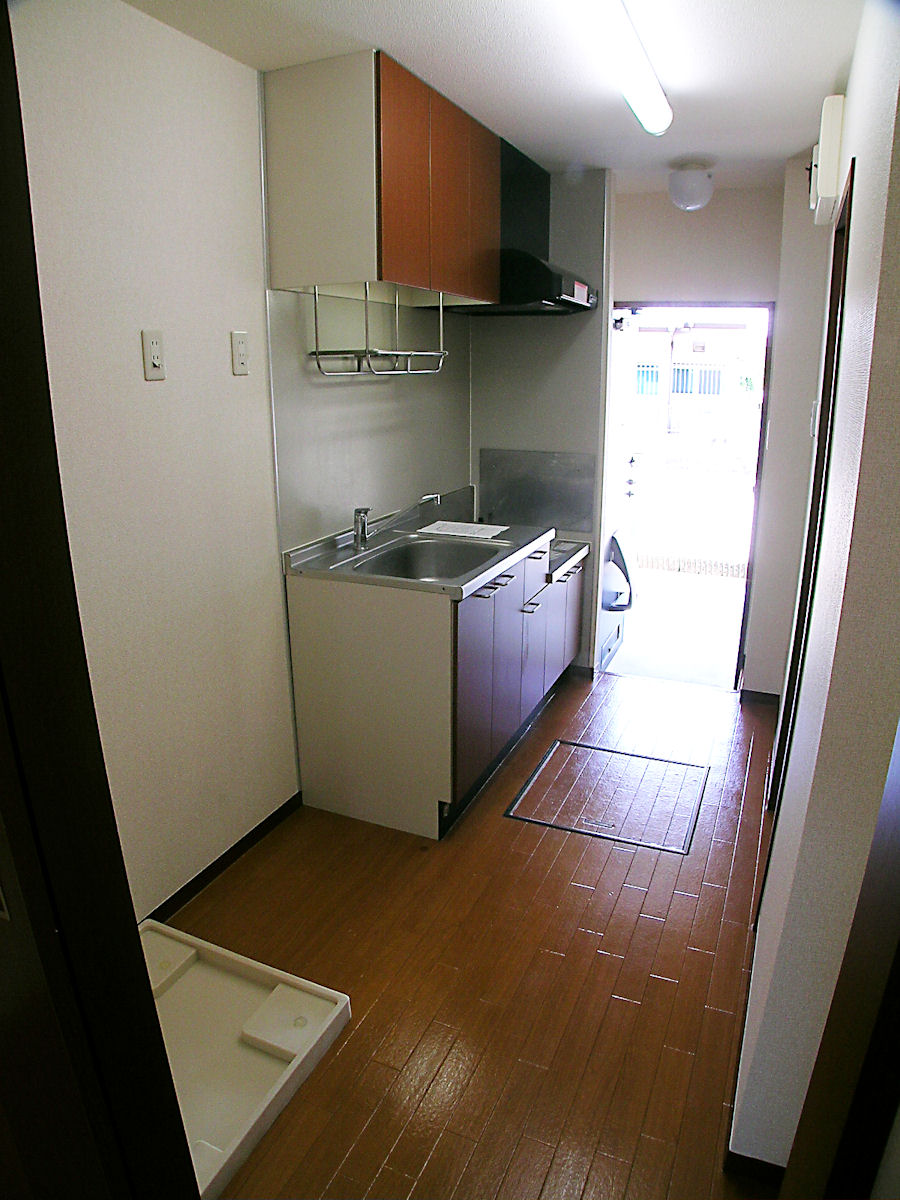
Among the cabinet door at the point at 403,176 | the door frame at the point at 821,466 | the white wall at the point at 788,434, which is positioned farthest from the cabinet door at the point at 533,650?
the cabinet door at the point at 403,176

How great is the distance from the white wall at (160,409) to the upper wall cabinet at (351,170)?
100 mm

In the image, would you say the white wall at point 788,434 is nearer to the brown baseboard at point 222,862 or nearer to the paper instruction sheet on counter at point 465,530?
the paper instruction sheet on counter at point 465,530

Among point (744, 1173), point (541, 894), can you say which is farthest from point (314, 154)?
point (744, 1173)

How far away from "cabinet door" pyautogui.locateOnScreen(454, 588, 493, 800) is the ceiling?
164 cm

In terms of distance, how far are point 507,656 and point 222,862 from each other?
128cm

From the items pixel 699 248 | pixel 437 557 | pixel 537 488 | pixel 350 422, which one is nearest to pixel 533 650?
pixel 437 557

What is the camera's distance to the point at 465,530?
11.7ft

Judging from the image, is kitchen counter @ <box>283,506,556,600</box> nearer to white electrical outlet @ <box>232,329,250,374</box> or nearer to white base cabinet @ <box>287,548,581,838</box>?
white base cabinet @ <box>287,548,581,838</box>

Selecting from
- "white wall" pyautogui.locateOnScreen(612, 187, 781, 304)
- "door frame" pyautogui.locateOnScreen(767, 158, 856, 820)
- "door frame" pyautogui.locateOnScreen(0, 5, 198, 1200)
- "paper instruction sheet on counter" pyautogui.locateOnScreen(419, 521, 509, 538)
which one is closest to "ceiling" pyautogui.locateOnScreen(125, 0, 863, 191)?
"door frame" pyautogui.locateOnScreen(767, 158, 856, 820)

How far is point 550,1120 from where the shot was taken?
1834 millimetres

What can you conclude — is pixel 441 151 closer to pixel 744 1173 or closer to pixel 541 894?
pixel 541 894

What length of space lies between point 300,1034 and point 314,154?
8.15 feet

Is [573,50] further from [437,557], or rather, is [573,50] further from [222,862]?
[222,862]

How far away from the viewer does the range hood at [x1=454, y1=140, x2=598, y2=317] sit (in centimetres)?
335
